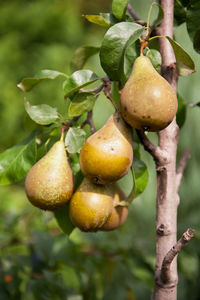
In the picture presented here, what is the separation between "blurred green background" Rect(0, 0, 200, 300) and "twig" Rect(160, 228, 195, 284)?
0.71 ft

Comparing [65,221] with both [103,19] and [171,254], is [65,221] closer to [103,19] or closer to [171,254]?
[171,254]

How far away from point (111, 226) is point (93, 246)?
506 millimetres

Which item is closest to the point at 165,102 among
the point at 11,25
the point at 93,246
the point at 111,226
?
the point at 111,226

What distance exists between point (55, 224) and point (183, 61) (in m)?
1.68

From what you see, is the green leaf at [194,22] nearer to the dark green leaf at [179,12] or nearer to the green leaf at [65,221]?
the dark green leaf at [179,12]

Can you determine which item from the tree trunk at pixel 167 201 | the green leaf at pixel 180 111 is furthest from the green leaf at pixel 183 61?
the green leaf at pixel 180 111

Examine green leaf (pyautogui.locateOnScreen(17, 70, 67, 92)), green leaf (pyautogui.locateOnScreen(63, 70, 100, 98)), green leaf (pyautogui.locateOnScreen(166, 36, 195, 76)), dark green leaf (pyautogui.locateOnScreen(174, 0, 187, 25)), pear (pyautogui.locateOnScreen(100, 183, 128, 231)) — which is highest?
dark green leaf (pyautogui.locateOnScreen(174, 0, 187, 25))

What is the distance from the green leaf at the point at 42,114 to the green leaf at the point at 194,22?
0.83 ft

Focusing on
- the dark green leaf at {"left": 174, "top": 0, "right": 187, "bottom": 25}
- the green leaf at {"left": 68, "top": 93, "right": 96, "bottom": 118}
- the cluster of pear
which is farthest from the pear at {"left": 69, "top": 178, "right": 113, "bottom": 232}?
the dark green leaf at {"left": 174, "top": 0, "right": 187, "bottom": 25}

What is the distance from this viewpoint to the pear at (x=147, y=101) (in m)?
0.53

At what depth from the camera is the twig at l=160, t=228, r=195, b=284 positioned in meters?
0.50

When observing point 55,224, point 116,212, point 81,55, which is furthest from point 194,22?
point 55,224

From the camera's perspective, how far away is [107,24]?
2.13ft

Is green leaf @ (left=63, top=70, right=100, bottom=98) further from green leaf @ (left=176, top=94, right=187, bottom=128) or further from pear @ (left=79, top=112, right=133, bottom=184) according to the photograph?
green leaf @ (left=176, top=94, right=187, bottom=128)
